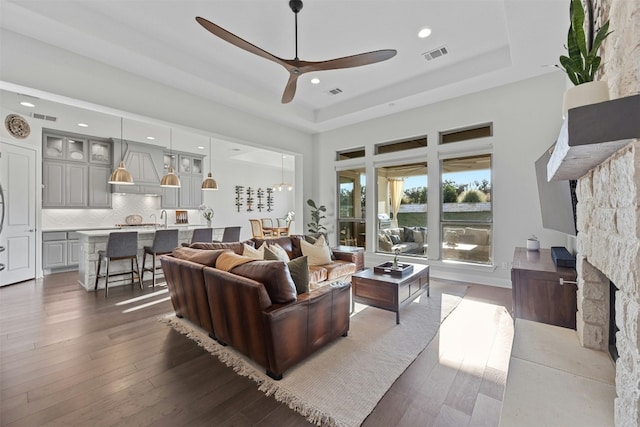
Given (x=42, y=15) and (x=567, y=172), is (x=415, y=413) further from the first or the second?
(x=42, y=15)

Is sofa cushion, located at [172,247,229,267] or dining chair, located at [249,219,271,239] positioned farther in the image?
dining chair, located at [249,219,271,239]

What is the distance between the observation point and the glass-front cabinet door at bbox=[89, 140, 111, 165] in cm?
625

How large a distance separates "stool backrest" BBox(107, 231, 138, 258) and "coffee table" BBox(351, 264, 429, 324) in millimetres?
3556

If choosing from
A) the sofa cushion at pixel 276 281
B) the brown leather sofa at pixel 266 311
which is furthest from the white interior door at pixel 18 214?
the sofa cushion at pixel 276 281

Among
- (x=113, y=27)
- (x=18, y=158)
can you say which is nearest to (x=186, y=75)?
(x=113, y=27)

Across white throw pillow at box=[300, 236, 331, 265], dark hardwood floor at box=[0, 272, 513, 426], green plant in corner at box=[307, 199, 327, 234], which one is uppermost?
green plant in corner at box=[307, 199, 327, 234]

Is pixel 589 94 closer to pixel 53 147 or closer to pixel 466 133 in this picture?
pixel 466 133

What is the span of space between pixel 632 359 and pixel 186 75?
483 cm

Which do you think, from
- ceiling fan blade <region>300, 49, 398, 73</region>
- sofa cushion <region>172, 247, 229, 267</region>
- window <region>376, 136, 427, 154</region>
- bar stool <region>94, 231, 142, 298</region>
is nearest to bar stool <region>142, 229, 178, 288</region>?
bar stool <region>94, 231, 142, 298</region>

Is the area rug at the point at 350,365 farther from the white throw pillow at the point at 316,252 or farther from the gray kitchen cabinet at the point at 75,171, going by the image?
the gray kitchen cabinet at the point at 75,171

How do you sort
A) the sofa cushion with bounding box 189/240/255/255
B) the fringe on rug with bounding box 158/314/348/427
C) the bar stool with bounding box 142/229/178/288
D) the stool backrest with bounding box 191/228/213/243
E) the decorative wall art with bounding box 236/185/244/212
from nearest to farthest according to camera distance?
the fringe on rug with bounding box 158/314/348/427, the sofa cushion with bounding box 189/240/255/255, the bar stool with bounding box 142/229/178/288, the stool backrest with bounding box 191/228/213/243, the decorative wall art with bounding box 236/185/244/212

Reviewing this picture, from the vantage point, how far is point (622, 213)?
104cm

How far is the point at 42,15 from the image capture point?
8.84ft

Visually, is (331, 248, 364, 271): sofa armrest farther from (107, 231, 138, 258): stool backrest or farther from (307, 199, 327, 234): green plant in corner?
(107, 231, 138, 258): stool backrest
